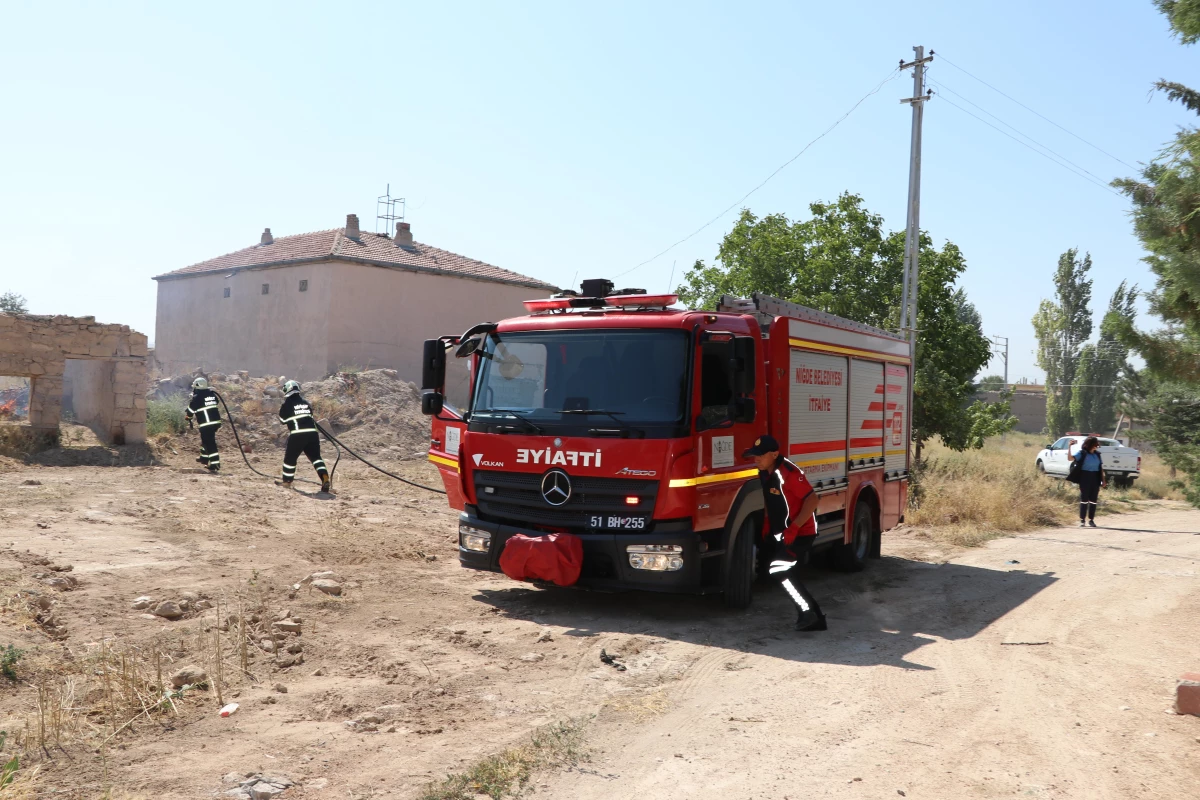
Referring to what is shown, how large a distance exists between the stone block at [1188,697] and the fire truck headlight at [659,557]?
3.50 meters

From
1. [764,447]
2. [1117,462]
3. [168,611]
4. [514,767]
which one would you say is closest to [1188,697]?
[764,447]

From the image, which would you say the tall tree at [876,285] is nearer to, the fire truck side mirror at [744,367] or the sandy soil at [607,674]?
the sandy soil at [607,674]

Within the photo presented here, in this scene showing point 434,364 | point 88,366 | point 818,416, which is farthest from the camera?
point 88,366

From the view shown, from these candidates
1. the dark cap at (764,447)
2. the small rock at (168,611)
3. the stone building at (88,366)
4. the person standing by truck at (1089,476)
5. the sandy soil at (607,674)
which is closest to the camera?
the sandy soil at (607,674)

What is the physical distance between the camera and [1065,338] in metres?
57.6

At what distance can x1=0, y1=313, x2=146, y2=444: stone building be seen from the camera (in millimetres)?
17125

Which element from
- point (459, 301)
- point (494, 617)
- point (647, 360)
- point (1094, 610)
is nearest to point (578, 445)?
point (647, 360)

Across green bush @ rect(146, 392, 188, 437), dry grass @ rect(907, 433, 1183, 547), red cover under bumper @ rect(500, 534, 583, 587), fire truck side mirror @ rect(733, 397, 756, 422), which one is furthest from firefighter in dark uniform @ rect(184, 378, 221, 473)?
dry grass @ rect(907, 433, 1183, 547)

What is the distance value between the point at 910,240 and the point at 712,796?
1646 centimetres

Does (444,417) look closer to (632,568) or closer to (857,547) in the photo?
(632,568)

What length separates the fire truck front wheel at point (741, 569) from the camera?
8.56m

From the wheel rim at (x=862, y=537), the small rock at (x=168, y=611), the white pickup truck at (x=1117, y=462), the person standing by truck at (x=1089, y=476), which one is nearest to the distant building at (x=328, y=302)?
the white pickup truck at (x=1117, y=462)

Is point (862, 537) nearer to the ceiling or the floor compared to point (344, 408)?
nearer to the floor

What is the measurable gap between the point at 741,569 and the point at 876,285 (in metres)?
15.8
